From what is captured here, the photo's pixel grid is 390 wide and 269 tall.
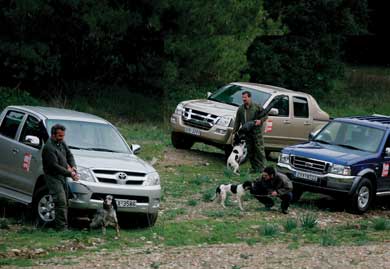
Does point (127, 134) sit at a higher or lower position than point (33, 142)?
lower

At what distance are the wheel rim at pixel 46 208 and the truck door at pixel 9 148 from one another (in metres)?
1.07

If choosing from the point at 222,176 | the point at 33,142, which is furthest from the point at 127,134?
the point at 33,142

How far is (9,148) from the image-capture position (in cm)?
1594

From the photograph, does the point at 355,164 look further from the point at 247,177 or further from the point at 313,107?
the point at 313,107

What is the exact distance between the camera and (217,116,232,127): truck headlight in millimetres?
22625

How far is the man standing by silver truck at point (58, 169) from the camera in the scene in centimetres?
1412

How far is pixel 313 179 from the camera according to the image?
18.2m

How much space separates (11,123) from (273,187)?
471 centimetres

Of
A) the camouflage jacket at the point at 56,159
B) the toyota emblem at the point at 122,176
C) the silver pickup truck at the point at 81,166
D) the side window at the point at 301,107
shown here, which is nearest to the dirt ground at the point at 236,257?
the silver pickup truck at the point at 81,166

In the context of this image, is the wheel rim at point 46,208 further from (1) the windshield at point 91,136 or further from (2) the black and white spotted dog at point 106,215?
(1) the windshield at point 91,136

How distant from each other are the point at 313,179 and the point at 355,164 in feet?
2.74

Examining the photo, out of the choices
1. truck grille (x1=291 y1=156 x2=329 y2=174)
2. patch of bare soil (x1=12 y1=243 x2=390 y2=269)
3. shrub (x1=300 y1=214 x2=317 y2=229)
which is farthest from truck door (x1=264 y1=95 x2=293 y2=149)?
patch of bare soil (x1=12 y1=243 x2=390 y2=269)

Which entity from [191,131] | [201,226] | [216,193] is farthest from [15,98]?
[201,226]

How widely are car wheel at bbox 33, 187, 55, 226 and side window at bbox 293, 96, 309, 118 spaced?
11027 millimetres
